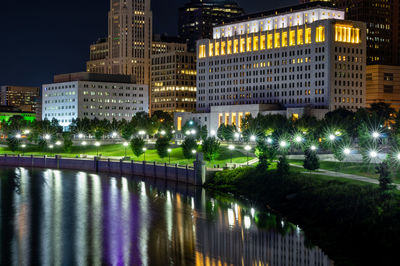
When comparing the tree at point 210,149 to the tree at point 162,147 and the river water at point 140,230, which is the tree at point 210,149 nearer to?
the tree at point 162,147

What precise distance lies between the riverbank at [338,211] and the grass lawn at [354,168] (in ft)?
24.8

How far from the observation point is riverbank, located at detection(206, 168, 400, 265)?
5381 centimetres

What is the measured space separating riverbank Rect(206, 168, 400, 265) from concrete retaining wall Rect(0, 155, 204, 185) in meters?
19.0

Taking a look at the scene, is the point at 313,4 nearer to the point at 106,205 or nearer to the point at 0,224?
the point at 106,205

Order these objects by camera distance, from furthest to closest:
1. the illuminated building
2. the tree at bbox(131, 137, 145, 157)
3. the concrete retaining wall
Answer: the illuminated building
the tree at bbox(131, 137, 145, 157)
the concrete retaining wall

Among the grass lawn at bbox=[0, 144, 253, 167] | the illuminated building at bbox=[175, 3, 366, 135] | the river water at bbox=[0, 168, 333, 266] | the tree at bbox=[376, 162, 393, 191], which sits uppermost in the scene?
the illuminated building at bbox=[175, 3, 366, 135]

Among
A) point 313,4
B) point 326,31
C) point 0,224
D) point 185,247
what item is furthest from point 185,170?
point 313,4

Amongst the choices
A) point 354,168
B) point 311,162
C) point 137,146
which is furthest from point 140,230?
point 137,146

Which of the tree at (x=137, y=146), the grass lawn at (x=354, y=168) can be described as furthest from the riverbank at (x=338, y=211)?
the tree at (x=137, y=146)

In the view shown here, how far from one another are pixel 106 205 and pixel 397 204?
42.2 metres

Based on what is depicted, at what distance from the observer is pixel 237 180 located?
94.5 metres

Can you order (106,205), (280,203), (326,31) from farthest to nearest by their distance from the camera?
(326,31)
(106,205)
(280,203)

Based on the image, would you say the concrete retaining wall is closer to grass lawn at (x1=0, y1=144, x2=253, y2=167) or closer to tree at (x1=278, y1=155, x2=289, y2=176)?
grass lawn at (x1=0, y1=144, x2=253, y2=167)

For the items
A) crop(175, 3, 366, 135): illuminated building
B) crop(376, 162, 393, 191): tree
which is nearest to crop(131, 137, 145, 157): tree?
crop(175, 3, 366, 135): illuminated building
